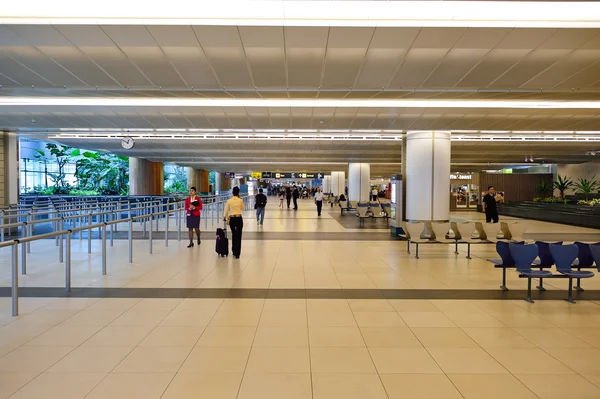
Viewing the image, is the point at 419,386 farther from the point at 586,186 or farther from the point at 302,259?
the point at 586,186

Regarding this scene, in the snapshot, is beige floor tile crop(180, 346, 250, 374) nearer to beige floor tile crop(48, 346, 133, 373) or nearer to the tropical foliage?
beige floor tile crop(48, 346, 133, 373)

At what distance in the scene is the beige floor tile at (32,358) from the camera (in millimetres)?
4312

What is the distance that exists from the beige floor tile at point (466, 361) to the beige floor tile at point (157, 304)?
3637mm

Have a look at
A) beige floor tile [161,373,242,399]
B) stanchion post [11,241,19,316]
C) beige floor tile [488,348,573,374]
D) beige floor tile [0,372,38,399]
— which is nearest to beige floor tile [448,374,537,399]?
beige floor tile [488,348,573,374]

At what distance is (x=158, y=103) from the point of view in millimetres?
11453

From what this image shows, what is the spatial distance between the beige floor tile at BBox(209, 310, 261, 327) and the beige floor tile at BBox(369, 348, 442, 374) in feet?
5.51

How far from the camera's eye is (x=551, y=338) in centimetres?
529

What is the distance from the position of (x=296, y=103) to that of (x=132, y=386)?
8.36m

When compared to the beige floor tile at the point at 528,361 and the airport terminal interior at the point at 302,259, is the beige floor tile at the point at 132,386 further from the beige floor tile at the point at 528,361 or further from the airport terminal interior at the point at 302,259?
the beige floor tile at the point at 528,361

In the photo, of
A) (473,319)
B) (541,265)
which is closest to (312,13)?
(473,319)

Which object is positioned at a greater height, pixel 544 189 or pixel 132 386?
pixel 544 189

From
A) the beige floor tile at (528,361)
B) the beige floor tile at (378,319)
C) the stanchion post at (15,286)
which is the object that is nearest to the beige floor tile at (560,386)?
the beige floor tile at (528,361)

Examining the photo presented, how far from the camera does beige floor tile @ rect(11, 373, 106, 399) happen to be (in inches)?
148

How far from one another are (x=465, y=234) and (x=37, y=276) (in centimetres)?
946
